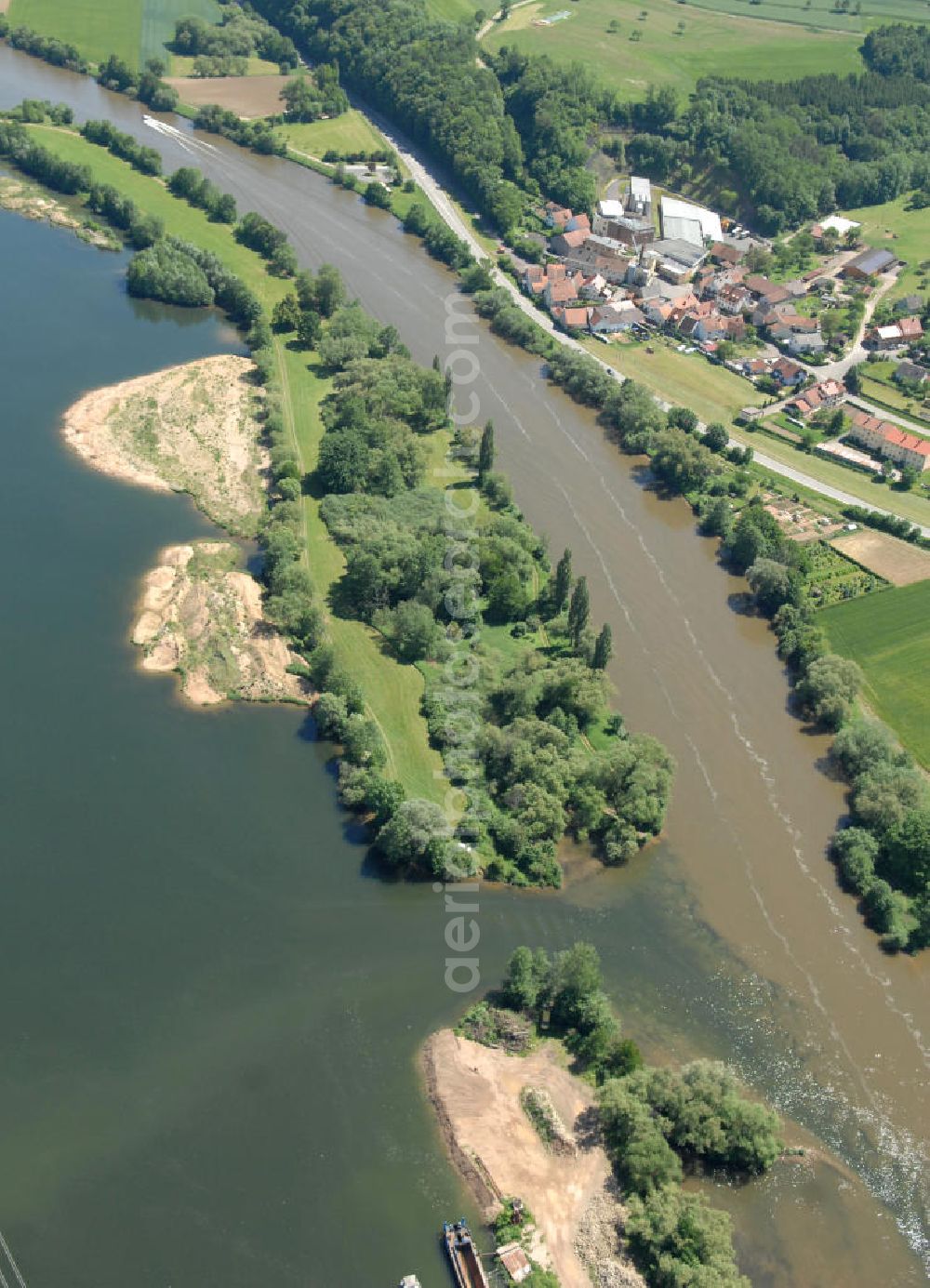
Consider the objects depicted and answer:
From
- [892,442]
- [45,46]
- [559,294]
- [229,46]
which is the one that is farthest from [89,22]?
[892,442]

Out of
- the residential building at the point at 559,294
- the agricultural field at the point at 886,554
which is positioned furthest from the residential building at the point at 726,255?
the agricultural field at the point at 886,554

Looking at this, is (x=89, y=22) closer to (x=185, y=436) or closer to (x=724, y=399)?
(x=185, y=436)

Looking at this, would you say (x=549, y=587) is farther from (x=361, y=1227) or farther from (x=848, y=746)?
(x=361, y=1227)

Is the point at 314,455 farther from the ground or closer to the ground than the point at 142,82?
closer to the ground

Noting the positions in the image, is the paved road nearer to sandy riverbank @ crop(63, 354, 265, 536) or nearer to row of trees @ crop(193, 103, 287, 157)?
row of trees @ crop(193, 103, 287, 157)

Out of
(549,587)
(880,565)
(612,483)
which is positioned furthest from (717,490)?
Answer: (549,587)

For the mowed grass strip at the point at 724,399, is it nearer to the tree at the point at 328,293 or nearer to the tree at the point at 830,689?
the tree at the point at 830,689

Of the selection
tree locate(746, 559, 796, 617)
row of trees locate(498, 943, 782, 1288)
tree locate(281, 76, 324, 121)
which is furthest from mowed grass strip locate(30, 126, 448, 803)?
tree locate(281, 76, 324, 121)
